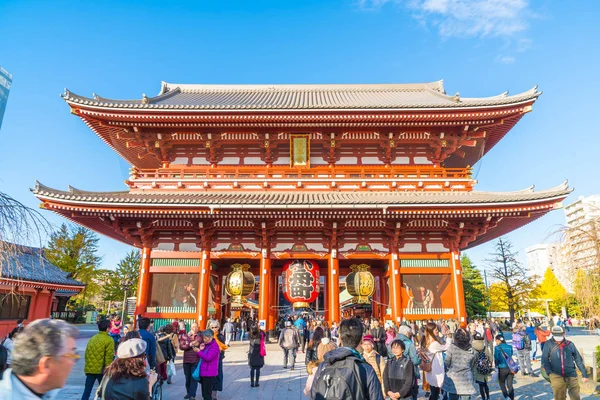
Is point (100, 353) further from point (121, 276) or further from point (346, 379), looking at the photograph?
point (121, 276)

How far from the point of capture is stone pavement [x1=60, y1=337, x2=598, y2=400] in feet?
27.1

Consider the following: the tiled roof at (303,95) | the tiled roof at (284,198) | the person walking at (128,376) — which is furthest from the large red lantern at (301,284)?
the person walking at (128,376)

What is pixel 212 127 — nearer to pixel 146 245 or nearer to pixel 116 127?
pixel 116 127

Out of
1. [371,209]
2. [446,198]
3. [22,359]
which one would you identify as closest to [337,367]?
[22,359]

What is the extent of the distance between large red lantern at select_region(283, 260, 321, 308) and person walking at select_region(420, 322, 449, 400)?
337 inches

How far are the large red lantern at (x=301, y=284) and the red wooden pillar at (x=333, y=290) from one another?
2.57ft

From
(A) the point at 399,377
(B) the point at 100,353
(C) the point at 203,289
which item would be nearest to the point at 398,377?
(A) the point at 399,377

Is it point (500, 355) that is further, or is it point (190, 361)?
point (500, 355)

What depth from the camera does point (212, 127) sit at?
1661 cm

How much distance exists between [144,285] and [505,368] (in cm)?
1347

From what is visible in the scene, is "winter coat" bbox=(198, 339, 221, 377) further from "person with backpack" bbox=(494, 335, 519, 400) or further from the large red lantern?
the large red lantern

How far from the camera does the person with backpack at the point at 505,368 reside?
7.81m

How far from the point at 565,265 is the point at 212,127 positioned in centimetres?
1440

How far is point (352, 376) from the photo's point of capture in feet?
10.5
